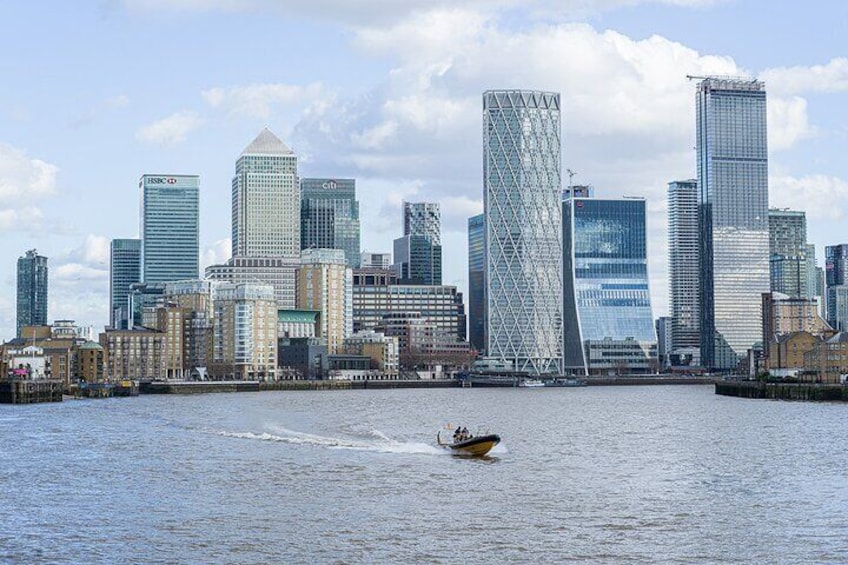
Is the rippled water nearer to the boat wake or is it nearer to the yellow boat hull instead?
the boat wake

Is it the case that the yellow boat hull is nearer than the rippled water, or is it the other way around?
the rippled water

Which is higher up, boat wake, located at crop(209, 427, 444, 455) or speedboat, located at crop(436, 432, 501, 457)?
speedboat, located at crop(436, 432, 501, 457)

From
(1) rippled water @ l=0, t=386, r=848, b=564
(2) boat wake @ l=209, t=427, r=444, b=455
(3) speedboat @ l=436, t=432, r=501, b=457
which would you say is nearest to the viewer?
(1) rippled water @ l=0, t=386, r=848, b=564

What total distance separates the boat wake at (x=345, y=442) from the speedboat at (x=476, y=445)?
206 cm

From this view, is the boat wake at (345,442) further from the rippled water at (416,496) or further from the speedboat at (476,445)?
the speedboat at (476,445)

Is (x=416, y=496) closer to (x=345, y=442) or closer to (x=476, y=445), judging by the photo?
(x=476, y=445)

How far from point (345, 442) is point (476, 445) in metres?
15.7

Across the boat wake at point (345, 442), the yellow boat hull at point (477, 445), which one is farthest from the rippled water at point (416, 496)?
the yellow boat hull at point (477, 445)

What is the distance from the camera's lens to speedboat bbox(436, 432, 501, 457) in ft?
322

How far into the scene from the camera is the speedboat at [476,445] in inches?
3858

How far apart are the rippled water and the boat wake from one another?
0.84 ft

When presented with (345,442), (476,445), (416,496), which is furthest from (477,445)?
(416,496)

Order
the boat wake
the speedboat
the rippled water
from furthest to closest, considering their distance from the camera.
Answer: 1. the boat wake
2. the speedboat
3. the rippled water

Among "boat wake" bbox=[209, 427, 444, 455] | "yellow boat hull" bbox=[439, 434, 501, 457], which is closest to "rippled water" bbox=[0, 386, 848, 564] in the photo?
"boat wake" bbox=[209, 427, 444, 455]
